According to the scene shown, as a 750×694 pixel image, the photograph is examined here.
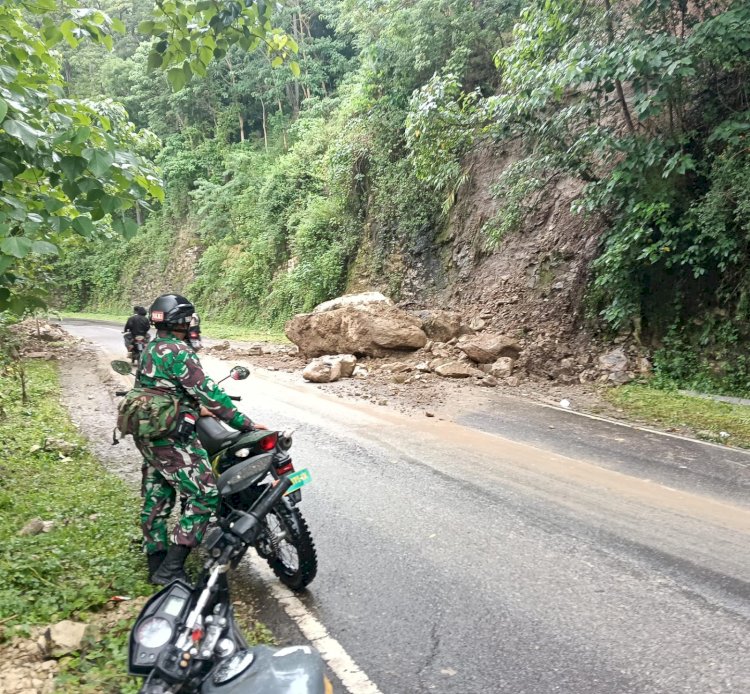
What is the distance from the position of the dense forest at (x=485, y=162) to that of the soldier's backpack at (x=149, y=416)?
1113 mm

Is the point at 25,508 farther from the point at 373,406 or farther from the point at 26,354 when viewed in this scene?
the point at 26,354

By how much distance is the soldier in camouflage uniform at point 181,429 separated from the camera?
400 cm

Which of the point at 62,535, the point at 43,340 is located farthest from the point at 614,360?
the point at 43,340

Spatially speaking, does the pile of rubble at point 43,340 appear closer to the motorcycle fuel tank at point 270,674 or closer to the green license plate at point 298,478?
the green license plate at point 298,478

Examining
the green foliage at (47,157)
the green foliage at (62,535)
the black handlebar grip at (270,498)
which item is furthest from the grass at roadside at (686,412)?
the green foliage at (47,157)

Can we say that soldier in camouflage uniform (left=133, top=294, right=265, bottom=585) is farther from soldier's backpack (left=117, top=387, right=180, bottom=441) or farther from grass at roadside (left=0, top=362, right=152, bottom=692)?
grass at roadside (left=0, top=362, right=152, bottom=692)

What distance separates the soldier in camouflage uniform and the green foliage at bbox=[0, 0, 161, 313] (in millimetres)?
782

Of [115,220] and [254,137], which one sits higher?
[254,137]

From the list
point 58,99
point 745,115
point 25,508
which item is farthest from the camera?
point 745,115

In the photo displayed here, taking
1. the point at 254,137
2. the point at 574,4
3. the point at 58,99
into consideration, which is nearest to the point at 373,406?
the point at 58,99

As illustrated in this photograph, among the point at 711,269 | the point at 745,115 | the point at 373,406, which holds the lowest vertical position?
the point at 373,406

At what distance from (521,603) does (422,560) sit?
0.89 metres

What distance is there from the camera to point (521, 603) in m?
3.97

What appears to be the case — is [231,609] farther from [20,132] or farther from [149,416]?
[20,132]
